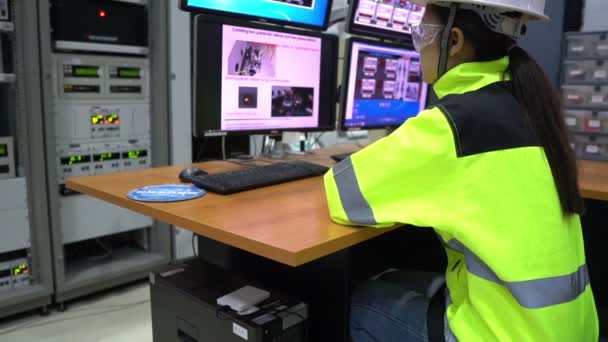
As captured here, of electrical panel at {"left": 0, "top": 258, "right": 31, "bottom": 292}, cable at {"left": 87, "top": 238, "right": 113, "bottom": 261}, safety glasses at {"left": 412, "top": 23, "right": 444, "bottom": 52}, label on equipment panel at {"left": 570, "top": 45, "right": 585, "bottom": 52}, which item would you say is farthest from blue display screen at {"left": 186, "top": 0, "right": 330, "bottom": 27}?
cable at {"left": 87, "top": 238, "right": 113, "bottom": 261}

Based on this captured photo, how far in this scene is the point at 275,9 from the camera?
5.08ft

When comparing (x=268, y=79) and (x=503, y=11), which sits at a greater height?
(x=503, y=11)

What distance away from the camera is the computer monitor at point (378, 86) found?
173 cm

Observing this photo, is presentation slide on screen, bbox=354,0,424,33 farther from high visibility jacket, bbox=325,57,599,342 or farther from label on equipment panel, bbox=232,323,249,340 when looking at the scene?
label on equipment panel, bbox=232,323,249,340

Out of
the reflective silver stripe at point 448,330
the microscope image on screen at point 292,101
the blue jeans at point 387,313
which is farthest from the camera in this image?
the microscope image on screen at point 292,101

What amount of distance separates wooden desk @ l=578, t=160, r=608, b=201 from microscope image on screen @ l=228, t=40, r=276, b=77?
3.00ft

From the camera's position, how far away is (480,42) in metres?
0.96

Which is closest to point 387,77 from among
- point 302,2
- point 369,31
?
point 369,31

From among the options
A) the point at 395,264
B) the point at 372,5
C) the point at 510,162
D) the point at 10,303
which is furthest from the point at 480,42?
the point at 10,303

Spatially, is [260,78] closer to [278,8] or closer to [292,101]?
[292,101]

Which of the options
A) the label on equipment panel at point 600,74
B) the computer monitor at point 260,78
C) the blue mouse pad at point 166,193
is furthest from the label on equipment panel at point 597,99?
the blue mouse pad at point 166,193

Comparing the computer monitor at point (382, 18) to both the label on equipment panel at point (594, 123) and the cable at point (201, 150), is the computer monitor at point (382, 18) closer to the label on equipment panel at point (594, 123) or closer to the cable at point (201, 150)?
the label on equipment panel at point (594, 123)

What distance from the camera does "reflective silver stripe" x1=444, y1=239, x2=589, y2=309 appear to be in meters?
0.82

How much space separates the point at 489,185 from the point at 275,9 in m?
0.98
